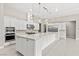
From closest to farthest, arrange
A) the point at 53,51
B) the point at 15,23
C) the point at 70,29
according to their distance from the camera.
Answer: the point at 53,51
the point at 15,23
the point at 70,29

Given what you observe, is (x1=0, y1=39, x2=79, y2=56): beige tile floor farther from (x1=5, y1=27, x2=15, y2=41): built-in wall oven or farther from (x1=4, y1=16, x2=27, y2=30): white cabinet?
(x1=4, y1=16, x2=27, y2=30): white cabinet

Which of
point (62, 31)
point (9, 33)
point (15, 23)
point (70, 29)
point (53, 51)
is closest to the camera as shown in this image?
point (53, 51)

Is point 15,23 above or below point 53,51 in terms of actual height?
above

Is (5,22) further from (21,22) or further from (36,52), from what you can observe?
(36,52)

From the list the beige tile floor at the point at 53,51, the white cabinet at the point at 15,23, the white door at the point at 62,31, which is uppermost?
the white cabinet at the point at 15,23

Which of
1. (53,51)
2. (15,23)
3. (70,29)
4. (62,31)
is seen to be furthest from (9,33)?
(70,29)

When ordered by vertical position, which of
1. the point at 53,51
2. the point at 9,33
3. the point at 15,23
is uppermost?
the point at 15,23

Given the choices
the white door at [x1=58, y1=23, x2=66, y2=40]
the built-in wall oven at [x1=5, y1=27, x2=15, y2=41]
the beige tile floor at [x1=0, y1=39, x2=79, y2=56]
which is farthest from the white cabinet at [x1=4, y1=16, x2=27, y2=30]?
the white door at [x1=58, y1=23, x2=66, y2=40]

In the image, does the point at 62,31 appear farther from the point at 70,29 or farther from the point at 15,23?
the point at 15,23

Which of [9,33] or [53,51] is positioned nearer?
[53,51]

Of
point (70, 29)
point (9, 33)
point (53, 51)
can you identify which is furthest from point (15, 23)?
point (70, 29)

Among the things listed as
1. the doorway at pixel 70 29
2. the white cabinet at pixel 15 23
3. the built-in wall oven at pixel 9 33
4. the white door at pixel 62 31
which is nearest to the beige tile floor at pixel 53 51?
the built-in wall oven at pixel 9 33

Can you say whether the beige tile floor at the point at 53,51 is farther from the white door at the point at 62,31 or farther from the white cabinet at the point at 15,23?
the white door at the point at 62,31

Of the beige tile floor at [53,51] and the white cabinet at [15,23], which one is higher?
the white cabinet at [15,23]
